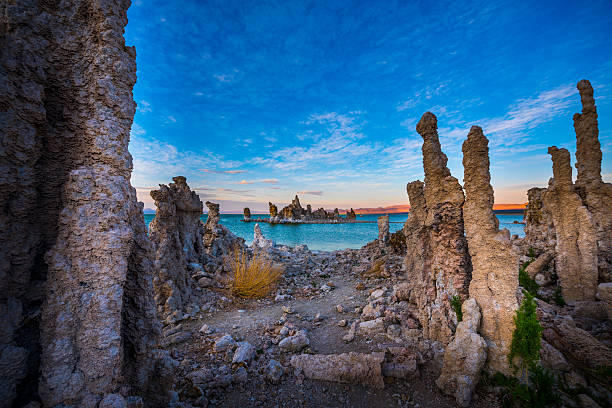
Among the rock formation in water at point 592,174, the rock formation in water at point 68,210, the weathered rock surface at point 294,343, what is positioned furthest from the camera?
the rock formation in water at point 592,174

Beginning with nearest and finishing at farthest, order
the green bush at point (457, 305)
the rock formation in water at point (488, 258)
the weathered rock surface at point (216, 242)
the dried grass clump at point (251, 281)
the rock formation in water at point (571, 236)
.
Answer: the rock formation in water at point (488, 258) < the green bush at point (457, 305) < the rock formation in water at point (571, 236) < the dried grass clump at point (251, 281) < the weathered rock surface at point (216, 242)

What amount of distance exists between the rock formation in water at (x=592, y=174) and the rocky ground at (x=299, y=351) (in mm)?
5705

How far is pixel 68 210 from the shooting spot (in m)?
2.08

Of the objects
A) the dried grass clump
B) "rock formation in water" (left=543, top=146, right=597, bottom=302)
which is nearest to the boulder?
the dried grass clump

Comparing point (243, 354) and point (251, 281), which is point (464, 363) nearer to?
point (243, 354)

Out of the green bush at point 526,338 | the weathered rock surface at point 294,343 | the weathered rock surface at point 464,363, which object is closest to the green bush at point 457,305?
the weathered rock surface at point 464,363

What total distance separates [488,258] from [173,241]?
6.93m

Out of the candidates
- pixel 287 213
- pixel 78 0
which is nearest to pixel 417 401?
pixel 78 0

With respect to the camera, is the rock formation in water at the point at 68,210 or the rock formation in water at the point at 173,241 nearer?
the rock formation in water at the point at 68,210

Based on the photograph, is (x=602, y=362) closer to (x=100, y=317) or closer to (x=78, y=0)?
(x=100, y=317)

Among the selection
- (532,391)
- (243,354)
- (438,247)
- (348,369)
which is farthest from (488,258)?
(243,354)

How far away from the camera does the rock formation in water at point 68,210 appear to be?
6.10ft

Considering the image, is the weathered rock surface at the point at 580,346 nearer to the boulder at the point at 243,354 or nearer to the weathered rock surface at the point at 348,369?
the weathered rock surface at the point at 348,369

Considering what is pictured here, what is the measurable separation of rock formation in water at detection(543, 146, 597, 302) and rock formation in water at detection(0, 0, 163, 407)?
8618 millimetres
